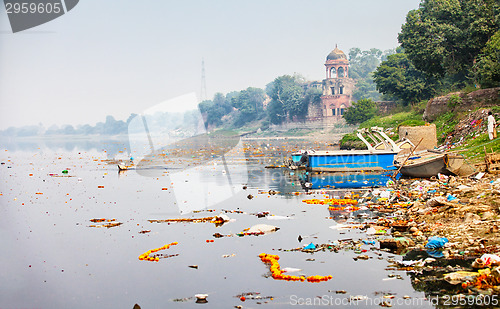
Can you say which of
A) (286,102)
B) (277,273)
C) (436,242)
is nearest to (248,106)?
(286,102)

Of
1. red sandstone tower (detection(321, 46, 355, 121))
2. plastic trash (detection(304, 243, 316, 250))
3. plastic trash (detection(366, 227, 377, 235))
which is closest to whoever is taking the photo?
plastic trash (detection(304, 243, 316, 250))

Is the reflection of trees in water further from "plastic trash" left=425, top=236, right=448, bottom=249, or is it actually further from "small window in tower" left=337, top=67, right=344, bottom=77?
"small window in tower" left=337, top=67, right=344, bottom=77

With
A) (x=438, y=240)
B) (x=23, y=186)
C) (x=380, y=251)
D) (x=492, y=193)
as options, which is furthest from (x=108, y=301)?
(x=23, y=186)

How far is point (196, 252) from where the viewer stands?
12.4 m

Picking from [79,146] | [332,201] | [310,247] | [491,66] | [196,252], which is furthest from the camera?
[79,146]

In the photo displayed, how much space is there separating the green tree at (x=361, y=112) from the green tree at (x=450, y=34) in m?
30.4

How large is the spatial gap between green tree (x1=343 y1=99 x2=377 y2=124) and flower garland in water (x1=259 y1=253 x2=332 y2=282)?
64.6 metres

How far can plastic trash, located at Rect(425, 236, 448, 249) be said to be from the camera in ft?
35.9

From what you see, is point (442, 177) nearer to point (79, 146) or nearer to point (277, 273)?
point (277, 273)

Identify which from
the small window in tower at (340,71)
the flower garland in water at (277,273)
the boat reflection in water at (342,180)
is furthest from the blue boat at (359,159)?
the small window in tower at (340,71)

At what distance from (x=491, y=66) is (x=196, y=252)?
1034 inches

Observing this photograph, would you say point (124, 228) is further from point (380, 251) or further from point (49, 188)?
point (49, 188)

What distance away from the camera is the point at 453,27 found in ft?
131

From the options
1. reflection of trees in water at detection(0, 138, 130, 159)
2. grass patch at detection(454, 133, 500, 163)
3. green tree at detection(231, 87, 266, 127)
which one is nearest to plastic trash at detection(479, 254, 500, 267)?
grass patch at detection(454, 133, 500, 163)
